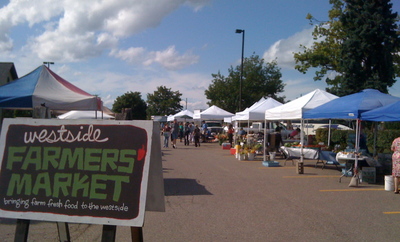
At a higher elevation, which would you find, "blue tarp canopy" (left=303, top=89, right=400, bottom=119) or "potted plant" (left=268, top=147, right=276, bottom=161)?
"blue tarp canopy" (left=303, top=89, right=400, bottom=119)

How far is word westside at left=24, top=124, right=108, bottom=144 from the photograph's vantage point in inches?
159

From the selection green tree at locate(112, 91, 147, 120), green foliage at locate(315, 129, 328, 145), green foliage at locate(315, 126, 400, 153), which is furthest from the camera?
green tree at locate(112, 91, 147, 120)

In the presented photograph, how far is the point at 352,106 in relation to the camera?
10.6 m

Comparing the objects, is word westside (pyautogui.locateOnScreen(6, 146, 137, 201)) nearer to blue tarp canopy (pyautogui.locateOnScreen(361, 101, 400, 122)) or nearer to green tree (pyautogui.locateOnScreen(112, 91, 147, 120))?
blue tarp canopy (pyautogui.locateOnScreen(361, 101, 400, 122))

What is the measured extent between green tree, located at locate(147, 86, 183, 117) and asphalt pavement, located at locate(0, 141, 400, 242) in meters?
65.8

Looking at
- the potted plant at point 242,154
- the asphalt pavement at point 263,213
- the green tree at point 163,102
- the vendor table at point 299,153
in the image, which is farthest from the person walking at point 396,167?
the green tree at point 163,102

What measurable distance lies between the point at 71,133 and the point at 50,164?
0.42 meters

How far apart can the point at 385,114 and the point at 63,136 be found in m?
8.63

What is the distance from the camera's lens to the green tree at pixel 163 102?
3019 inches

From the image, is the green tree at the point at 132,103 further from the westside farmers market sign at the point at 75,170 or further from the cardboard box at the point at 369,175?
the westside farmers market sign at the point at 75,170

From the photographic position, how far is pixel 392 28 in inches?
877

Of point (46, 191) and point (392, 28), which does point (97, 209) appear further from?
point (392, 28)

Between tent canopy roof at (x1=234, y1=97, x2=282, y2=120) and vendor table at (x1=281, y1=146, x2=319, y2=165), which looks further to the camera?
tent canopy roof at (x1=234, y1=97, x2=282, y2=120)

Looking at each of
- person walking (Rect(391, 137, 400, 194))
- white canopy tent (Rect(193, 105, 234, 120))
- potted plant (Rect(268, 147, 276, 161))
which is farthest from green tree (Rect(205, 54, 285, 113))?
person walking (Rect(391, 137, 400, 194))
